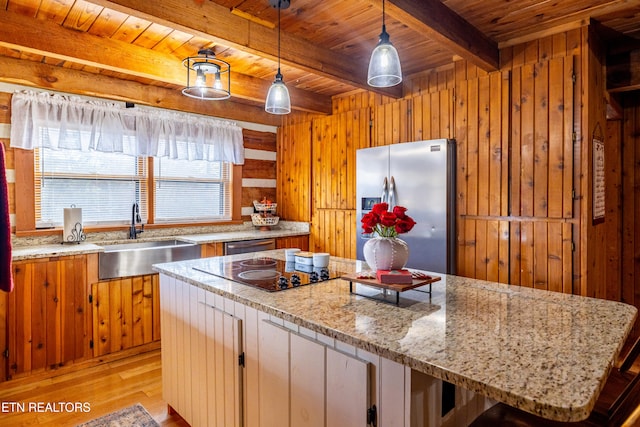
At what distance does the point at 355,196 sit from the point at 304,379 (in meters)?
2.75

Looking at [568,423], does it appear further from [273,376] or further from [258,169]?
[258,169]

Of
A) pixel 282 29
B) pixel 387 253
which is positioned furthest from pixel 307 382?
pixel 282 29

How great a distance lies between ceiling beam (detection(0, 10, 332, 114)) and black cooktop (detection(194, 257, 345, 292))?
1639 millimetres

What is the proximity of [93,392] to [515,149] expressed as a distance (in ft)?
11.4

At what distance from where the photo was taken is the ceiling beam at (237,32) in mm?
1999

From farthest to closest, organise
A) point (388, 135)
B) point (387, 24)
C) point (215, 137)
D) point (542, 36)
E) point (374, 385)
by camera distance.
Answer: point (215, 137) → point (388, 135) → point (542, 36) → point (387, 24) → point (374, 385)

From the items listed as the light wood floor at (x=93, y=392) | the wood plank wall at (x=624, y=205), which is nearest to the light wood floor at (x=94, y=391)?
the light wood floor at (x=93, y=392)

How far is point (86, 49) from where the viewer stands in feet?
8.54

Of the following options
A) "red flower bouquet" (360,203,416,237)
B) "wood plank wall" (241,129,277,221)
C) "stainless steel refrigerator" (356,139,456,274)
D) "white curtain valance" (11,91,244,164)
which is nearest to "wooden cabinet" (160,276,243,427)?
"red flower bouquet" (360,203,416,237)

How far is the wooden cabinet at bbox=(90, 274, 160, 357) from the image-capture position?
9.82 ft

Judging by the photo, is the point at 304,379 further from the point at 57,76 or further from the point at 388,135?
the point at 57,76

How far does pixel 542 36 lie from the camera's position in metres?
2.70

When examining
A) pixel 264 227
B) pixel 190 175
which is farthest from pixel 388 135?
pixel 190 175

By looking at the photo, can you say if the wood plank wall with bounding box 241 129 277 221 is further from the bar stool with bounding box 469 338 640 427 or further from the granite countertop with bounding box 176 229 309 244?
the bar stool with bounding box 469 338 640 427
